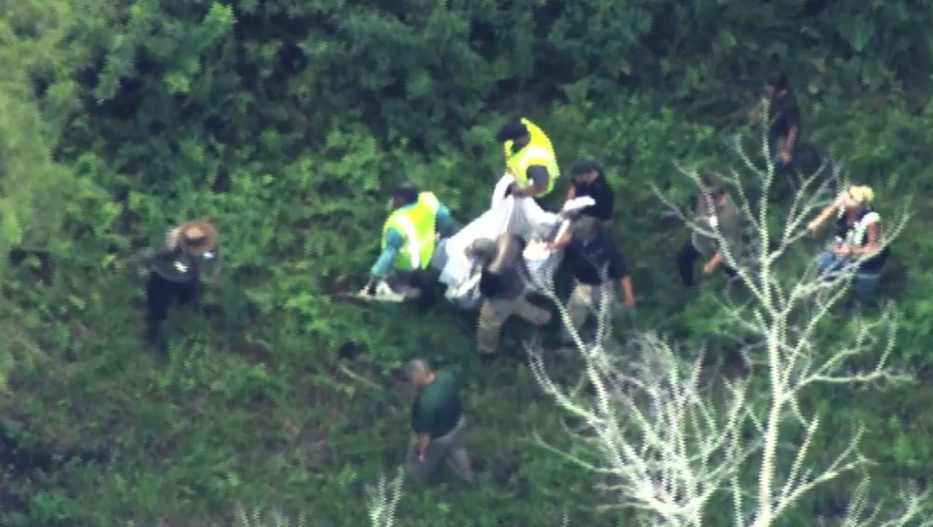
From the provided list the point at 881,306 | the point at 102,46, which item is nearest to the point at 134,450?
the point at 102,46

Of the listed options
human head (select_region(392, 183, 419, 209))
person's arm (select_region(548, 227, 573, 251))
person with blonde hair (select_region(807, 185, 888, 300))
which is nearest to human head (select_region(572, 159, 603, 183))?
person's arm (select_region(548, 227, 573, 251))

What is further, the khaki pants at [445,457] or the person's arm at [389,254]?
the person's arm at [389,254]

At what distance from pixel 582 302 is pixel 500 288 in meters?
0.70

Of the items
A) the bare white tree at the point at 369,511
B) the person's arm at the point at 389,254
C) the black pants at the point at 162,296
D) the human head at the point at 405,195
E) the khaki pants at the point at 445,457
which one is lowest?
the bare white tree at the point at 369,511

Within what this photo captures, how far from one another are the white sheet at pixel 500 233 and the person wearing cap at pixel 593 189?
256mm

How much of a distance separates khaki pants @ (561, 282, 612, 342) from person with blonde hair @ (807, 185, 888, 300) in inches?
66.7

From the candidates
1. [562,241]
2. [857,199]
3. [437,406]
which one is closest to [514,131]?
[562,241]

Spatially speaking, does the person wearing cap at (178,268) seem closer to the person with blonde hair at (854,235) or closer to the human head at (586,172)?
the human head at (586,172)

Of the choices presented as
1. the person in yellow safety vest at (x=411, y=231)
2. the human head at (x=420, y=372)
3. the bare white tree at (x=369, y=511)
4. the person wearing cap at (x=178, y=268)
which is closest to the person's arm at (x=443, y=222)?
the person in yellow safety vest at (x=411, y=231)

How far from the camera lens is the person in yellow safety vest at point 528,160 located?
11.8 metres

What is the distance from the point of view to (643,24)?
13.7m

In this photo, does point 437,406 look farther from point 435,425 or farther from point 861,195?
point 861,195

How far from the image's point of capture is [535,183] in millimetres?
11805

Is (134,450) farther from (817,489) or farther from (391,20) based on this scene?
(817,489)
